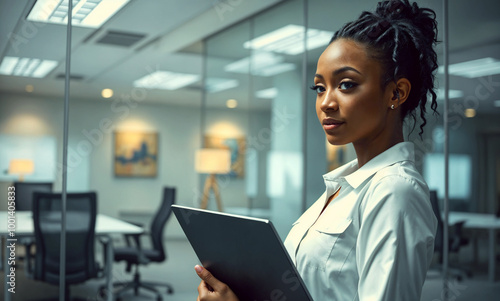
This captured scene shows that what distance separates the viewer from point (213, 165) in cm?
573

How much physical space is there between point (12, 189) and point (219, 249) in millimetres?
1972

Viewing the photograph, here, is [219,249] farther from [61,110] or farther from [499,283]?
[499,283]

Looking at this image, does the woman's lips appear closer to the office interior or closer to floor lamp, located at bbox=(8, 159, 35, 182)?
the office interior

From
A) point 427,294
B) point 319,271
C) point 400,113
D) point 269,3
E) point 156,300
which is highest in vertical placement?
point 269,3

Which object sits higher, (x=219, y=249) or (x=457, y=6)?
(x=457, y=6)

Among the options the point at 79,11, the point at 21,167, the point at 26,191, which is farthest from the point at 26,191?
the point at 79,11

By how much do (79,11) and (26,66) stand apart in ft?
1.39

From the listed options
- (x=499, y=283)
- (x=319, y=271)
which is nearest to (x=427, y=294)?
(x=499, y=283)

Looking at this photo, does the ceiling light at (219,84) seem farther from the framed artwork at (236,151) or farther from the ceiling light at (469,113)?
the ceiling light at (469,113)

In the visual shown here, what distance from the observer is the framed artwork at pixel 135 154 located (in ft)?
24.1

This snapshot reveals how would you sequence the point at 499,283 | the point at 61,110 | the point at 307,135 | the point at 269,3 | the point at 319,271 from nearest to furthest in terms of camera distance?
the point at 319,271
the point at 61,110
the point at 499,283
the point at 307,135
the point at 269,3

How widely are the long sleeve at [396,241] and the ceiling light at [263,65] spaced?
3.36 metres

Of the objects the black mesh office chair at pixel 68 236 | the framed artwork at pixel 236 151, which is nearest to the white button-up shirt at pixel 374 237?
the black mesh office chair at pixel 68 236

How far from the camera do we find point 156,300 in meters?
5.06
